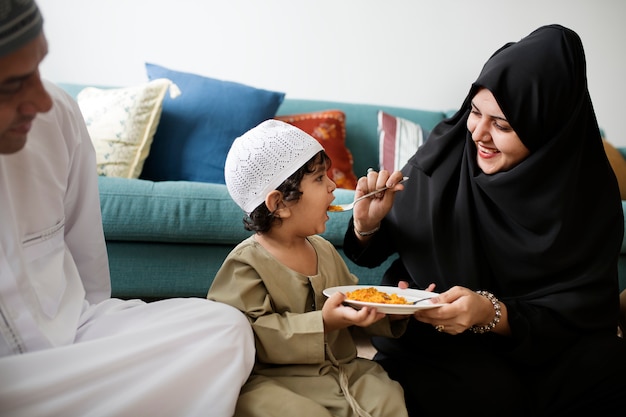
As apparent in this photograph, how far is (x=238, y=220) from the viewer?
2.21m

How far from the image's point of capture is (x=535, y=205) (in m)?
1.50

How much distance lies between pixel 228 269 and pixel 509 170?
0.77m

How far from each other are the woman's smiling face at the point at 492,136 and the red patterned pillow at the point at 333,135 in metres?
1.34

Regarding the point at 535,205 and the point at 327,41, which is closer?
the point at 535,205

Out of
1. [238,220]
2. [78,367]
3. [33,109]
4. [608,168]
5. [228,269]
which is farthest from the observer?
[238,220]

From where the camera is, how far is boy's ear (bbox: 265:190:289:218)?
140 cm

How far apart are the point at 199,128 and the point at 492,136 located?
1610mm

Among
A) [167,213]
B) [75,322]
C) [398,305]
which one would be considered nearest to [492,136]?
[398,305]

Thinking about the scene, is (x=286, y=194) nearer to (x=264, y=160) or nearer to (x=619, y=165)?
(x=264, y=160)

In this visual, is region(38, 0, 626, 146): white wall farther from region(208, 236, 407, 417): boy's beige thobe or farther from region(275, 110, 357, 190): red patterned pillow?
region(208, 236, 407, 417): boy's beige thobe

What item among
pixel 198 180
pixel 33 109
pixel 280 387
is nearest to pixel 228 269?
pixel 280 387

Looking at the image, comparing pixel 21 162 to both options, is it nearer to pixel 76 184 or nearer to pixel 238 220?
pixel 76 184

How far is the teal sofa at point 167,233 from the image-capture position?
2.16 m

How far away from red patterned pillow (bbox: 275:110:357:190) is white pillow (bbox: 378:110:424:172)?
0.63ft
